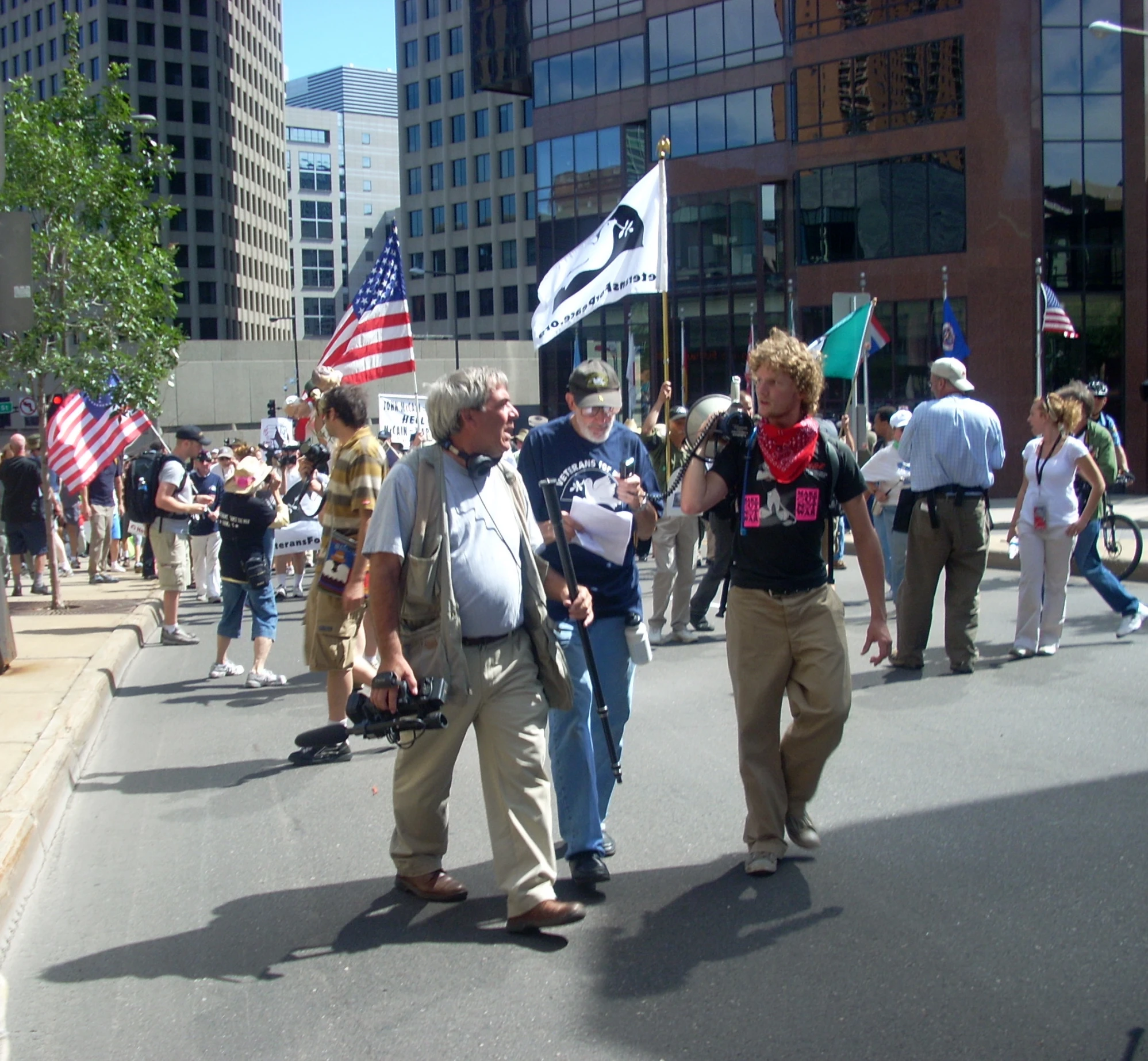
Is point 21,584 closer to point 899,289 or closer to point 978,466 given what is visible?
point 978,466

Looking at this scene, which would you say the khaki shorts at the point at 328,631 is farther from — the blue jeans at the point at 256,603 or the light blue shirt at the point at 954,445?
the light blue shirt at the point at 954,445

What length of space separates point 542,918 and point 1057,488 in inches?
231

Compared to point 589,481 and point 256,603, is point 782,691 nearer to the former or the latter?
point 589,481

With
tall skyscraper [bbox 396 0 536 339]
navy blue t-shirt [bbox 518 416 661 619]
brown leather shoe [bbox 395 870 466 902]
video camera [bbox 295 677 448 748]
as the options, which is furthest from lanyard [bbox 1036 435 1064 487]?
tall skyscraper [bbox 396 0 536 339]

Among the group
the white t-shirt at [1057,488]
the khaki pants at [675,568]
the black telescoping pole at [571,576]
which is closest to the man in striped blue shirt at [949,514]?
the white t-shirt at [1057,488]

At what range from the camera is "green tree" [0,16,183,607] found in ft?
43.9

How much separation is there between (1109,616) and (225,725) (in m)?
6.79

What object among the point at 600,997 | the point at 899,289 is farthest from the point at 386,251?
the point at 899,289

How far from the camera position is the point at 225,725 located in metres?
8.08

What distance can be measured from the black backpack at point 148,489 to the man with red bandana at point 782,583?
7.90m

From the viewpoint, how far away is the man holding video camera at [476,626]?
13.8 feet

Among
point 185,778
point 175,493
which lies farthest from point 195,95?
point 185,778

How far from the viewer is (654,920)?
→ 14.3ft

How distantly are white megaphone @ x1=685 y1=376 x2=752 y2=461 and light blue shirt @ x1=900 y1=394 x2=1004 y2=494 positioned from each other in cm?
210
